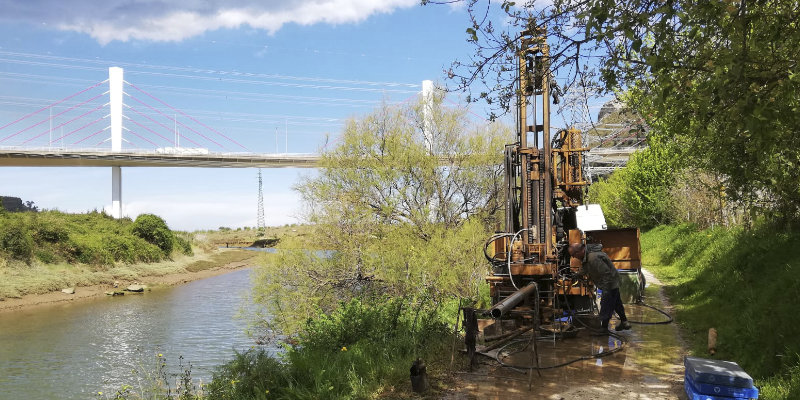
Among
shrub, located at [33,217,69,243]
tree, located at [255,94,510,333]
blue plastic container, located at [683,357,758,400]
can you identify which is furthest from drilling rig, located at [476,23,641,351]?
shrub, located at [33,217,69,243]

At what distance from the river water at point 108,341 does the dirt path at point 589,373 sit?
188 inches

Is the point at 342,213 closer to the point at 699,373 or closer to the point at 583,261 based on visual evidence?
the point at 583,261

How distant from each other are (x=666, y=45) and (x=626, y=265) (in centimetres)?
925

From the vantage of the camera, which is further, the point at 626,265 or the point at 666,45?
the point at 626,265

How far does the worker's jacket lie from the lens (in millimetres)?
→ 9766

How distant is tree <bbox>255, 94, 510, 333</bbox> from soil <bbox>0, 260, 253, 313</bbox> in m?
17.3

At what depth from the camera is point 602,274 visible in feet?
32.1

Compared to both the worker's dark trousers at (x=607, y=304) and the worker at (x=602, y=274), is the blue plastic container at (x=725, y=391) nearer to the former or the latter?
the worker at (x=602, y=274)

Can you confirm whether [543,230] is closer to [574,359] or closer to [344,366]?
[574,359]

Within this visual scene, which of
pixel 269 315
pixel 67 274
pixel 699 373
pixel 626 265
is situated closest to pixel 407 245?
pixel 269 315

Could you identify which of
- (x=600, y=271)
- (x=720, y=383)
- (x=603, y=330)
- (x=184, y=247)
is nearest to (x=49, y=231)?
(x=184, y=247)

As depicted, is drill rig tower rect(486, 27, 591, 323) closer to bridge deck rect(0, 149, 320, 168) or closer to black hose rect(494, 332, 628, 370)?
black hose rect(494, 332, 628, 370)

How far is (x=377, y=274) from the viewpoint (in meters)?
20.7

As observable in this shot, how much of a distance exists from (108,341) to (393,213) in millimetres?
11454
